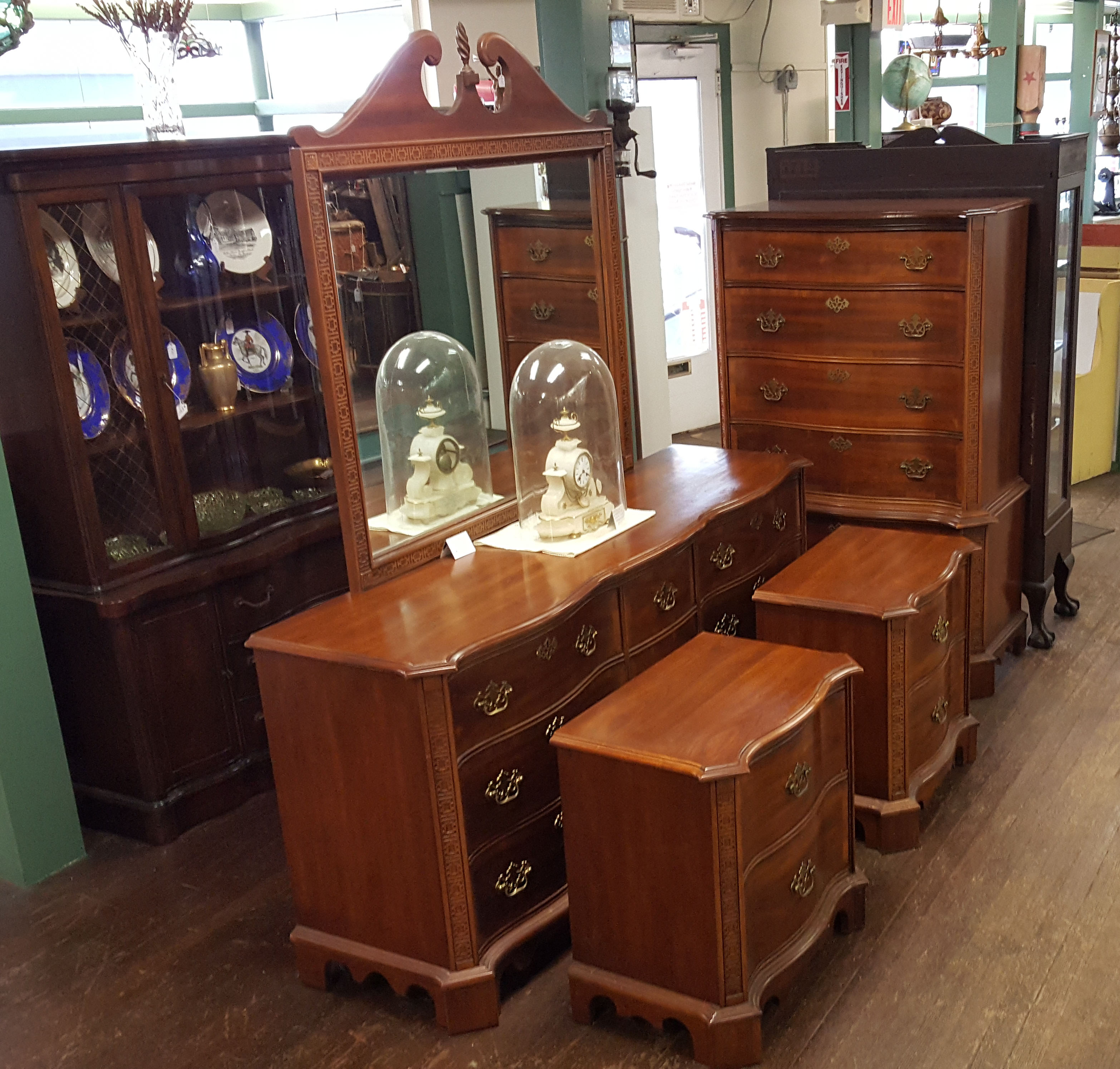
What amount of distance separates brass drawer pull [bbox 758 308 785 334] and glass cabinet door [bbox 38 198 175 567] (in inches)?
68.2

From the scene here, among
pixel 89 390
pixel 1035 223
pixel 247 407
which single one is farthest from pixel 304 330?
pixel 1035 223

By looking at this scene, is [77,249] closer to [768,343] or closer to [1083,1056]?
[768,343]

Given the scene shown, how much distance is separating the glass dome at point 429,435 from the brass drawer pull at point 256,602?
0.81 meters

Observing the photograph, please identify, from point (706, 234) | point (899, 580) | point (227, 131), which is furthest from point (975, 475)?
point (706, 234)

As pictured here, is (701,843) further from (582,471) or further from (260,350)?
(260,350)

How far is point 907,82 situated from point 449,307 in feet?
15.2

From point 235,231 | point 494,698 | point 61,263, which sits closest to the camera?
point 494,698

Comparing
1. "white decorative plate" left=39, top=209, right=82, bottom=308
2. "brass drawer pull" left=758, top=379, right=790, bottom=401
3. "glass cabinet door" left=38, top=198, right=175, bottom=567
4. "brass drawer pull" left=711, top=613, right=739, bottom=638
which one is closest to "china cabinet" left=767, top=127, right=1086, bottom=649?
"brass drawer pull" left=758, top=379, right=790, bottom=401

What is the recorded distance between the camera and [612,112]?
4.41 m

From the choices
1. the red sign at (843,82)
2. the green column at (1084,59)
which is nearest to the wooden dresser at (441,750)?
the red sign at (843,82)

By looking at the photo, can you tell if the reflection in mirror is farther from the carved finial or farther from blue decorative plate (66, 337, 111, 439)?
blue decorative plate (66, 337, 111, 439)

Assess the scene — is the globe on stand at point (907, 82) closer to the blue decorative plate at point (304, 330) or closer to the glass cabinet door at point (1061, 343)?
the glass cabinet door at point (1061, 343)

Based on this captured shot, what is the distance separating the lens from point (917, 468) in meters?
3.72

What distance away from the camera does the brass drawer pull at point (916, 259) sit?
352 cm
